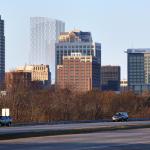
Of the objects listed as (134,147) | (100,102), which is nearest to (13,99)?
(100,102)

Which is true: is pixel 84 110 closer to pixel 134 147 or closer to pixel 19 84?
pixel 19 84

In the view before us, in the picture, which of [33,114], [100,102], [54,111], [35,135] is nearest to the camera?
[35,135]

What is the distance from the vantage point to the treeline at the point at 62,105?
94000mm

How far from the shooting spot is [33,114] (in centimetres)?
9394

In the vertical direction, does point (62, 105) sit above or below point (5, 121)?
above

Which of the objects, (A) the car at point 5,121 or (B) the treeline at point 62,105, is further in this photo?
(B) the treeline at point 62,105

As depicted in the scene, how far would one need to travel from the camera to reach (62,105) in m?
104

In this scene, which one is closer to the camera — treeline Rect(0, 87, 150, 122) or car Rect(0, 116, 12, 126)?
car Rect(0, 116, 12, 126)

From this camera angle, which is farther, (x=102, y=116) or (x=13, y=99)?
(x=102, y=116)

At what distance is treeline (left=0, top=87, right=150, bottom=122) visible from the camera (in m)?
94.0

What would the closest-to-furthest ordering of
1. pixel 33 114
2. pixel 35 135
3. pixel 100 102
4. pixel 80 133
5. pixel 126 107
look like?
1. pixel 35 135
2. pixel 80 133
3. pixel 33 114
4. pixel 100 102
5. pixel 126 107

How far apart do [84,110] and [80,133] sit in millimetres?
63012

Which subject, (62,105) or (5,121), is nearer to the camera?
(5,121)

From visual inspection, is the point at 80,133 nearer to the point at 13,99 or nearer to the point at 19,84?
the point at 13,99
